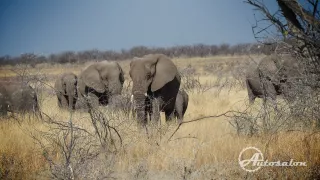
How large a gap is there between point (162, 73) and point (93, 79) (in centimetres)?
483

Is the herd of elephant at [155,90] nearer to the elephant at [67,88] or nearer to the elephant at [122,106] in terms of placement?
the elephant at [122,106]

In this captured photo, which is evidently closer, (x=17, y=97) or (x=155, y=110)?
(x=155, y=110)

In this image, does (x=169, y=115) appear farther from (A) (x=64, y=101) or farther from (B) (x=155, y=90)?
(A) (x=64, y=101)

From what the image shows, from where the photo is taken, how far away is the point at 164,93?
9156 millimetres

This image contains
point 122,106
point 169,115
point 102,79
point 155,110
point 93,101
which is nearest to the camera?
point 155,110

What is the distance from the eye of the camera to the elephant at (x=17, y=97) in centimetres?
1020

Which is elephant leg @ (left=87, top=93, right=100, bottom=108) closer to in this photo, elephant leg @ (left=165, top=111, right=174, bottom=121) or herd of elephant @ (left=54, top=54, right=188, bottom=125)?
herd of elephant @ (left=54, top=54, right=188, bottom=125)

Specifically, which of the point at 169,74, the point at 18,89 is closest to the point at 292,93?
the point at 169,74

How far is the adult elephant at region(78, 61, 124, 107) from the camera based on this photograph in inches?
499

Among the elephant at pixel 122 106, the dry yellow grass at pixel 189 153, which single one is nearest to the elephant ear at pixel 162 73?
the elephant at pixel 122 106

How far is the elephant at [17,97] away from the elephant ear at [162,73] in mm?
3691

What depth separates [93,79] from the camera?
43.4 feet

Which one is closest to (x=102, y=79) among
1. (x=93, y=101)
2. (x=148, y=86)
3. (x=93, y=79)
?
(x=93, y=79)

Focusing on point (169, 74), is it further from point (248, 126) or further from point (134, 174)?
point (134, 174)
